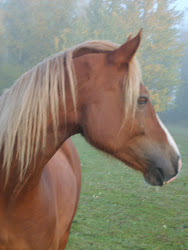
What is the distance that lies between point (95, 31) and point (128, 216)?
1212cm

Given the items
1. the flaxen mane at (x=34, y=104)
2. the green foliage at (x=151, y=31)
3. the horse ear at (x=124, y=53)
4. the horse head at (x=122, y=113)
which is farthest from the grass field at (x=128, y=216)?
the green foliage at (x=151, y=31)

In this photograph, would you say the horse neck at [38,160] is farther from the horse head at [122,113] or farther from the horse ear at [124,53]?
the horse ear at [124,53]

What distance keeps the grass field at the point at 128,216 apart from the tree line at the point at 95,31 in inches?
350

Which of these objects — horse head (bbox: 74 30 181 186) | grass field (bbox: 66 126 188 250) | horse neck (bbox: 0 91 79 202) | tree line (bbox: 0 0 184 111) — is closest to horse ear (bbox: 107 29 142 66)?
horse head (bbox: 74 30 181 186)

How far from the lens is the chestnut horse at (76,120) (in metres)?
1.34

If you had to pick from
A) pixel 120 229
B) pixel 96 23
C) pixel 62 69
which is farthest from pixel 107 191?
pixel 96 23

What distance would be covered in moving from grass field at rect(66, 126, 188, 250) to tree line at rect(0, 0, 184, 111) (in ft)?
29.1

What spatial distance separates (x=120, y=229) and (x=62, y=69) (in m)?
3.14

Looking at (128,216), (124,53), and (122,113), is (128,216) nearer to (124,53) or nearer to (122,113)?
(122,113)

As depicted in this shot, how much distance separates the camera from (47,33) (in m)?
18.6

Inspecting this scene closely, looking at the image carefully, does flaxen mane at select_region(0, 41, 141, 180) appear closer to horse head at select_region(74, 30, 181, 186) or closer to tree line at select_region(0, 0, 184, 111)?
horse head at select_region(74, 30, 181, 186)

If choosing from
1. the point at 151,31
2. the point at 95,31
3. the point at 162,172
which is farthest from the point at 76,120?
the point at 95,31

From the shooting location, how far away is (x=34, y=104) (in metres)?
1.33

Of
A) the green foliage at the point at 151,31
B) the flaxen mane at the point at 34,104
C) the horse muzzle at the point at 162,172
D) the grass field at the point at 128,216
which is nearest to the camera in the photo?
the flaxen mane at the point at 34,104
